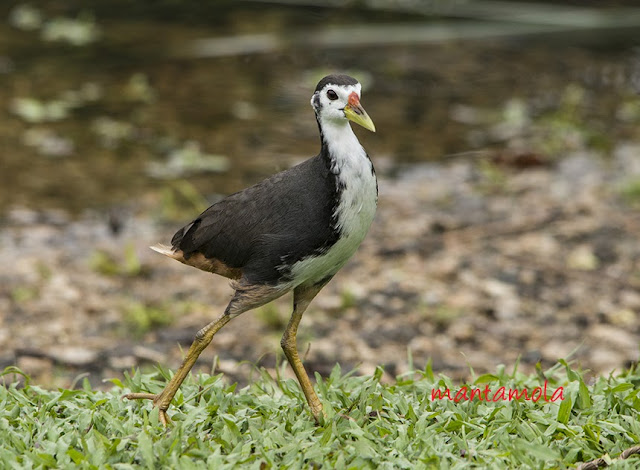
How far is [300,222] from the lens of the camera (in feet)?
11.5

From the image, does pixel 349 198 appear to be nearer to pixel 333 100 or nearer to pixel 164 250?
pixel 333 100

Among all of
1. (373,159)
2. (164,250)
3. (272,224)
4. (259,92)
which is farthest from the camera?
(259,92)

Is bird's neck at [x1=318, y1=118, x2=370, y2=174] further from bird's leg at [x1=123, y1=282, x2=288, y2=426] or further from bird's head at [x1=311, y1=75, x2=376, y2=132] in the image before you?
bird's leg at [x1=123, y1=282, x2=288, y2=426]

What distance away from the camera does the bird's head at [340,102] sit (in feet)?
11.3

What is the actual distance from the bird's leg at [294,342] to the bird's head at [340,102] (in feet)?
2.17

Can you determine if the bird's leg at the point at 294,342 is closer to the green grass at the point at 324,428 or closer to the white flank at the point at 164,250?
the green grass at the point at 324,428

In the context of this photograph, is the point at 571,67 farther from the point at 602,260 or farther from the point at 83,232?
the point at 83,232

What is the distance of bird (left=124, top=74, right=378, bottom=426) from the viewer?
11.4 feet

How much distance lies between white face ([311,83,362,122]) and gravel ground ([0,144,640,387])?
186cm

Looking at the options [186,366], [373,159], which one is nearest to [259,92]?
[373,159]

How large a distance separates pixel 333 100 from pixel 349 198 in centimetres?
36

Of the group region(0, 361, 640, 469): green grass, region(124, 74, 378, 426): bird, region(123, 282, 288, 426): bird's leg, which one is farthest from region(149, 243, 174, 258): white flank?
region(0, 361, 640, 469): green grass

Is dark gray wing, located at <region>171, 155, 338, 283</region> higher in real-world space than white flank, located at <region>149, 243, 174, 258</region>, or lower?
higher

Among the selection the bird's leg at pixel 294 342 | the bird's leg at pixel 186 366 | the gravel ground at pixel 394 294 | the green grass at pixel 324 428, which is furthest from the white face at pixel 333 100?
the gravel ground at pixel 394 294
